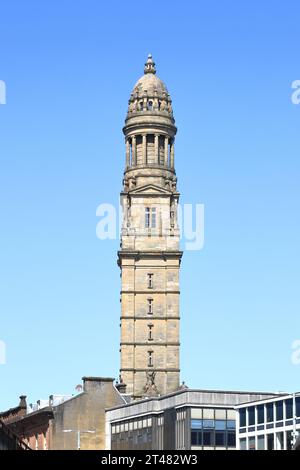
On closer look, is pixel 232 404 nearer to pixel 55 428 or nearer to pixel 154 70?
pixel 55 428

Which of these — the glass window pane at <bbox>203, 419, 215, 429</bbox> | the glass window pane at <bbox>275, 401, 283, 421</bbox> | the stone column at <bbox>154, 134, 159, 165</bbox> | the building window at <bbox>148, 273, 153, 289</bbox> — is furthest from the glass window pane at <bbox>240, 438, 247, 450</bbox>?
the stone column at <bbox>154, 134, 159, 165</bbox>

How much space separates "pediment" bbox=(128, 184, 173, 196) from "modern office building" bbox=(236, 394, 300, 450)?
56.1 meters

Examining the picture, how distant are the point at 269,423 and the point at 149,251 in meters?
57.3

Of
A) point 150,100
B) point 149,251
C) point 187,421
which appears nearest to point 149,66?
point 150,100

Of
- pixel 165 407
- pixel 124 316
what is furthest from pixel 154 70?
pixel 165 407

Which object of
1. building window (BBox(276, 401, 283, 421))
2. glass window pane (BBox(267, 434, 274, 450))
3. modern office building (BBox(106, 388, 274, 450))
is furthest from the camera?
modern office building (BBox(106, 388, 274, 450))

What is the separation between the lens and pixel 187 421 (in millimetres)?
119938

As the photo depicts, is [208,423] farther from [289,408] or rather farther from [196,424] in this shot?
Answer: [289,408]

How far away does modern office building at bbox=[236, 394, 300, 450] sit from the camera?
103m

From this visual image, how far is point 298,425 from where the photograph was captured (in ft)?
327

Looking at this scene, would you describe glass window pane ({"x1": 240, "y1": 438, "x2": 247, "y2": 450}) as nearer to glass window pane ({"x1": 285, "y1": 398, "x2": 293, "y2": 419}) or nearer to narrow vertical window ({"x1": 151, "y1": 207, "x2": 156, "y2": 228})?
glass window pane ({"x1": 285, "y1": 398, "x2": 293, "y2": 419})
